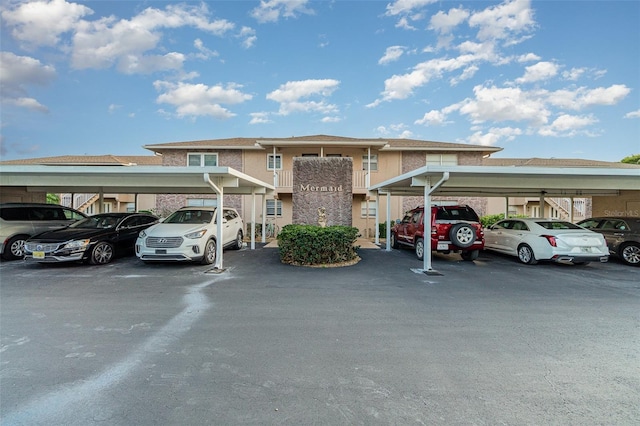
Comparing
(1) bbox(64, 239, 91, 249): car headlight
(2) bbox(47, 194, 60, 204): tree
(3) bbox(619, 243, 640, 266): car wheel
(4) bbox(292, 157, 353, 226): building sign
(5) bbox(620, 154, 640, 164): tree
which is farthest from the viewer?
(5) bbox(620, 154, 640, 164): tree

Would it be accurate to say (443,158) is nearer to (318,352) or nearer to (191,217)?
(191,217)

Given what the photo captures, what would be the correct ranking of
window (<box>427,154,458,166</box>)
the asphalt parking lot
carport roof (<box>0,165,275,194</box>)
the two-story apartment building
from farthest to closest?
window (<box>427,154,458,166</box>), the two-story apartment building, carport roof (<box>0,165,275,194</box>), the asphalt parking lot

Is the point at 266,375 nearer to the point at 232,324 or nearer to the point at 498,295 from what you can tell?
the point at 232,324

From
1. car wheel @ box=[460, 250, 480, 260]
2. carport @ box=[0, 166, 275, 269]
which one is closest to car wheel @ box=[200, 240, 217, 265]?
carport @ box=[0, 166, 275, 269]

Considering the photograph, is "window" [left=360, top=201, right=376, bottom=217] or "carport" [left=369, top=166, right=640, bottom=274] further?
"window" [left=360, top=201, right=376, bottom=217]

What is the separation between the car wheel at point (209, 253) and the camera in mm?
9211

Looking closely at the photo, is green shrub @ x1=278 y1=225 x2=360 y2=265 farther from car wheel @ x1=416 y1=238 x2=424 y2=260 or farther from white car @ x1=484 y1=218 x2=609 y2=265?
white car @ x1=484 y1=218 x2=609 y2=265

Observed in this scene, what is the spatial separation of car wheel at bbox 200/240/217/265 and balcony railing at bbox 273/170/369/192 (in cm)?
842

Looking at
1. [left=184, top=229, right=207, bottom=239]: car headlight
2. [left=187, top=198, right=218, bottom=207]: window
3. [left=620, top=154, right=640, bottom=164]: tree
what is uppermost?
[left=620, top=154, right=640, bottom=164]: tree

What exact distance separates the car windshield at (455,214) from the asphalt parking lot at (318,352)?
10.5 ft

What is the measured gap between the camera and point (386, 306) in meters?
5.61

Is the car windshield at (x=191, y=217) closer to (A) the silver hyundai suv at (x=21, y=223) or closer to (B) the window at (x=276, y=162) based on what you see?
(A) the silver hyundai suv at (x=21, y=223)

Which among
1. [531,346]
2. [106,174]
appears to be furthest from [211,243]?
[531,346]

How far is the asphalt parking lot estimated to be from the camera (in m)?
2.73
